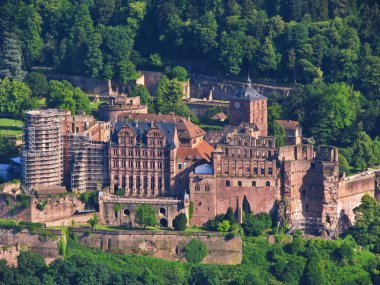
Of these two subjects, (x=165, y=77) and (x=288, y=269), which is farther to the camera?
(x=165, y=77)

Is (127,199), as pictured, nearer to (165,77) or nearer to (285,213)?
(285,213)

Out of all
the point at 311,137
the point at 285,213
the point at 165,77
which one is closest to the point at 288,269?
the point at 285,213

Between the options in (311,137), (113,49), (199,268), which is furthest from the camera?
(113,49)

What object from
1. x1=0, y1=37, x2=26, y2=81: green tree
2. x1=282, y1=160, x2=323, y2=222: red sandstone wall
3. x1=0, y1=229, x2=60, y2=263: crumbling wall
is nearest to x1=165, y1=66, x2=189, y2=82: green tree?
x1=0, y1=37, x2=26, y2=81: green tree

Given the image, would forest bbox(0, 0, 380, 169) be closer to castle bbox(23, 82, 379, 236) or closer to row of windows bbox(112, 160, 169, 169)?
castle bbox(23, 82, 379, 236)

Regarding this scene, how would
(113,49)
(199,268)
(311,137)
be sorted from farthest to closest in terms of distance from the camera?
(113,49)
(311,137)
(199,268)

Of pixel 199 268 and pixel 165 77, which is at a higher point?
pixel 165 77

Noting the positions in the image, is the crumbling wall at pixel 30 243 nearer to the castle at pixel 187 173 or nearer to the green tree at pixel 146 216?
the castle at pixel 187 173

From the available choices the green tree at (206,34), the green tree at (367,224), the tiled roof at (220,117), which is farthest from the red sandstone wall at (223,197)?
the green tree at (206,34)
